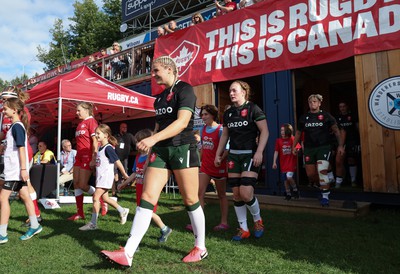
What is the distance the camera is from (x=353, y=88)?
10.6 m

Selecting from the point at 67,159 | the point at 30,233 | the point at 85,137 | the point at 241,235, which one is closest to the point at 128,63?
the point at 67,159

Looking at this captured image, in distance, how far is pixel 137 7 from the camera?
22.4 meters

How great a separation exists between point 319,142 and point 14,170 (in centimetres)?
474

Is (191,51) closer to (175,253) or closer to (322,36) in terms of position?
(322,36)

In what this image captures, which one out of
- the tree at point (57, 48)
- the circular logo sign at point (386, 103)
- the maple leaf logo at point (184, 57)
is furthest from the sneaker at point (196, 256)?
the tree at point (57, 48)

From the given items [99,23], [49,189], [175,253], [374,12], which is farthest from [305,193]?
[99,23]

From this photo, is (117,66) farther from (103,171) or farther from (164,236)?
(164,236)

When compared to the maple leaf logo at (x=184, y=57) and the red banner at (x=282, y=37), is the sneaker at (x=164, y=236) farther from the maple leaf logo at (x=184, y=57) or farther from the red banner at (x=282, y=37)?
the maple leaf logo at (x=184, y=57)

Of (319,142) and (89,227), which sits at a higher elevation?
(319,142)

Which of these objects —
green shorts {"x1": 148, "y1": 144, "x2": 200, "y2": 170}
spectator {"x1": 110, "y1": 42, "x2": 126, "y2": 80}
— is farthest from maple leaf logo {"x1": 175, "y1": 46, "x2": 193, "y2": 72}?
green shorts {"x1": 148, "y1": 144, "x2": 200, "y2": 170}

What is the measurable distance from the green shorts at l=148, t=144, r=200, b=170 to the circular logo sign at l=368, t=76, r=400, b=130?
4.28 meters

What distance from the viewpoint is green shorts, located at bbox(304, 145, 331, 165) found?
5.49 m

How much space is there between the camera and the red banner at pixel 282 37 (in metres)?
5.86

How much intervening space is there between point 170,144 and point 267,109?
480 centimetres
